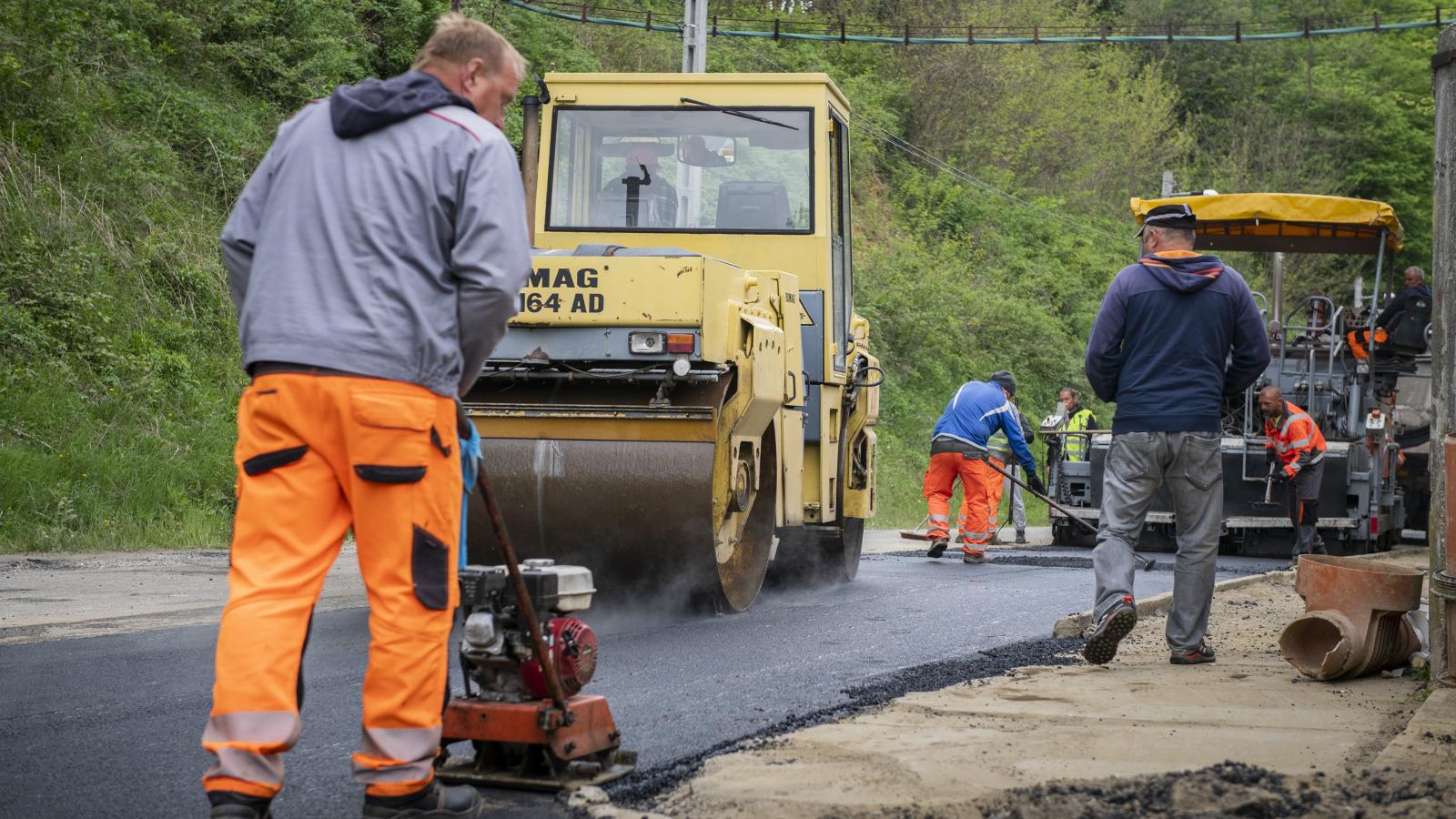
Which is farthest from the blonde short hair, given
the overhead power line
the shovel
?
the overhead power line

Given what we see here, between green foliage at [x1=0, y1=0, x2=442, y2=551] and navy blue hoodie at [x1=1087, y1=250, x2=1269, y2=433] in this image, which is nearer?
navy blue hoodie at [x1=1087, y1=250, x2=1269, y2=433]

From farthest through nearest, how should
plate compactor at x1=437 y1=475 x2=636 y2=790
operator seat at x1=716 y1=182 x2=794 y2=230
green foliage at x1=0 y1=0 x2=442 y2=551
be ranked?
green foliage at x1=0 y1=0 x2=442 y2=551 < operator seat at x1=716 y1=182 x2=794 y2=230 < plate compactor at x1=437 y1=475 x2=636 y2=790

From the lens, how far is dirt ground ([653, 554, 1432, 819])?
3.70m

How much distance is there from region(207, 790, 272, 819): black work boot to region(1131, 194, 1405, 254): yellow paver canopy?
1170cm

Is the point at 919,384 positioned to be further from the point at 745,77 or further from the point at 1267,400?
the point at 745,77

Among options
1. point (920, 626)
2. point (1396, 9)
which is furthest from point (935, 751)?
point (1396, 9)

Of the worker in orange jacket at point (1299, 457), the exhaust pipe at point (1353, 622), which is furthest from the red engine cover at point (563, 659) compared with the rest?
the worker in orange jacket at point (1299, 457)

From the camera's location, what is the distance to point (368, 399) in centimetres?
333

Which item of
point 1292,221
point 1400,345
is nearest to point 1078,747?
point 1292,221

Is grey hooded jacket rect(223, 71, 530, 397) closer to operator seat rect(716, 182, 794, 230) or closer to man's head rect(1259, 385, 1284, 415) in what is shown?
operator seat rect(716, 182, 794, 230)

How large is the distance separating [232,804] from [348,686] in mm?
2456

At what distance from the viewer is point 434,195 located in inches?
137

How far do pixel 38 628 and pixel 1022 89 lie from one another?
31469 millimetres

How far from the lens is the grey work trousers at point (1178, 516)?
6.46 meters
